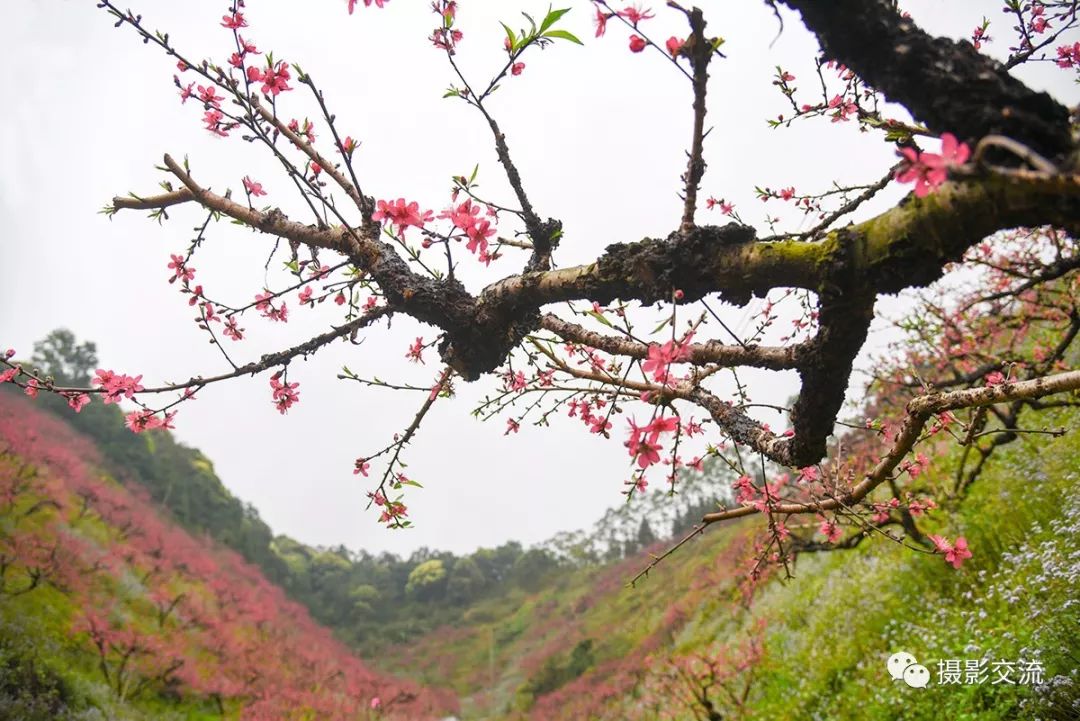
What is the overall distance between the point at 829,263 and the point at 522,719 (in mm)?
18870

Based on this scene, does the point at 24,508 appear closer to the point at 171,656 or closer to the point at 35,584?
the point at 35,584

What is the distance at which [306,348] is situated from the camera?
2.28 metres

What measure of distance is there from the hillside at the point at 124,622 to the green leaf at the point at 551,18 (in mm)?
11536

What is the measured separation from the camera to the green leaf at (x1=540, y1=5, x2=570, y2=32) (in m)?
1.39

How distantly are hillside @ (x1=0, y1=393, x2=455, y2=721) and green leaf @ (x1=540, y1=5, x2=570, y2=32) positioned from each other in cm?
1154

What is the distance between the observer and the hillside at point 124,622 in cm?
981

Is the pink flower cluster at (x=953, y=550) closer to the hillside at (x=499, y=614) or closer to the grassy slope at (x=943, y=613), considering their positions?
the grassy slope at (x=943, y=613)

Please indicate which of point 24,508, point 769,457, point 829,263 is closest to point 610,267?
point 829,263

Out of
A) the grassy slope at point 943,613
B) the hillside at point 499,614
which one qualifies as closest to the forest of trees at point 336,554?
the hillside at point 499,614

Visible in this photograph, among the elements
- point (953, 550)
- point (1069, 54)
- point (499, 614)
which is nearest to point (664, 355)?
point (953, 550)

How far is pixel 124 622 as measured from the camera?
12570 millimetres

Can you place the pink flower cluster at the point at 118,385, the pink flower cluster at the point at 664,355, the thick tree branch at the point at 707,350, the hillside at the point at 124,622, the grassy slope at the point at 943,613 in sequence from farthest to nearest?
the hillside at the point at 124,622 → the grassy slope at the point at 943,613 → the pink flower cluster at the point at 118,385 → the thick tree branch at the point at 707,350 → the pink flower cluster at the point at 664,355

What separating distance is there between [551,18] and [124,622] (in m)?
16.6

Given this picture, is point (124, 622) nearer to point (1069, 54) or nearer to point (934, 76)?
point (934, 76)
